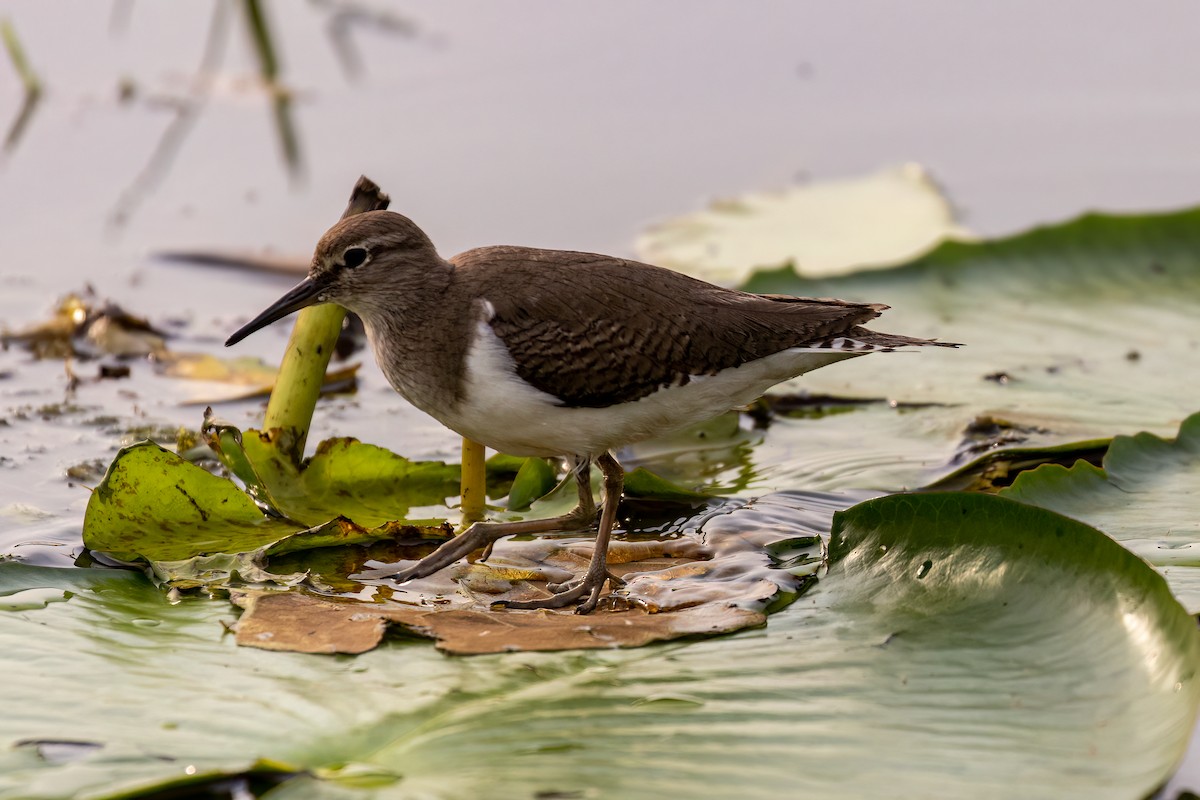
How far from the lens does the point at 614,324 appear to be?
559 centimetres

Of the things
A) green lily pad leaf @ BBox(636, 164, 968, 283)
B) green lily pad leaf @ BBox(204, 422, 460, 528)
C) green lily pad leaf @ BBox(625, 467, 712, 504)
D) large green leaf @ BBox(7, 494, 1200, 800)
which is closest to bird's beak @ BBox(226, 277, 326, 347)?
green lily pad leaf @ BBox(204, 422, 460, 528)

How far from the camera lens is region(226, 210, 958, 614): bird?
5.39 meters

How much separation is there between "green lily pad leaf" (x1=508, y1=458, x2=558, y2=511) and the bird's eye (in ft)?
3.73

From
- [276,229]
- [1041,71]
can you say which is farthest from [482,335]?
[1041,71]

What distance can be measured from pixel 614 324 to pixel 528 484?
3.08 ft

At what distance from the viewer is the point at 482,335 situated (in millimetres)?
5465

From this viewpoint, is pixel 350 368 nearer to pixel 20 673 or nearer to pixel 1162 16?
pixel 20 673

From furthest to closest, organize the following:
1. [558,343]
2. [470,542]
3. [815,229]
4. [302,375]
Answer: [815,229] < [302,375] < [558,343] < [470,542]

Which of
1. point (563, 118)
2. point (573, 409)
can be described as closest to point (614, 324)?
point (573, 409)

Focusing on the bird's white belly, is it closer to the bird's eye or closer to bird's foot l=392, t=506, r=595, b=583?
bird's foot l=392, t=506, r=595, b=583

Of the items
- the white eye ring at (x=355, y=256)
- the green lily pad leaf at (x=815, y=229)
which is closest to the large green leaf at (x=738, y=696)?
the white eye ring at (x=355, y=256)

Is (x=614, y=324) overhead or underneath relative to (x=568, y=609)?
overhead

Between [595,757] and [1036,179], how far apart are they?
23.8 ft

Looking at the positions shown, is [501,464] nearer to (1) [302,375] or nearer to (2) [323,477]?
(2) [323,477]
